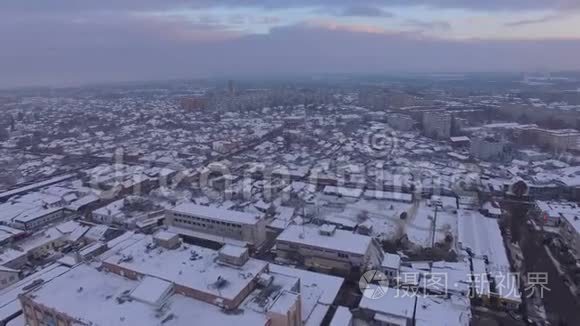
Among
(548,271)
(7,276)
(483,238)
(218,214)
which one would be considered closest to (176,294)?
(218,214)

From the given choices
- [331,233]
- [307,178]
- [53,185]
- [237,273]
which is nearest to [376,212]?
[331,233]

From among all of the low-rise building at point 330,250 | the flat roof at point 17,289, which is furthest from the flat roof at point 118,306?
the low-rise building at point 330,250

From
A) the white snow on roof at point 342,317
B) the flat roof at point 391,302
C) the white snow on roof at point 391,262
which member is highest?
the white snow on roof at point 391,262

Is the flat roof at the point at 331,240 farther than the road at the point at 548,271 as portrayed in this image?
Yes

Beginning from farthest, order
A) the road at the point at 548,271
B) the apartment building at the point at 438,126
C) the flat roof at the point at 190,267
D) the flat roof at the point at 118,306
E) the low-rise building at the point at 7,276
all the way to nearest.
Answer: the apartment building at the point at 438,126 → the low-rise building at the point at 7,276 → the road at the point at 548,271 → the flat roof at the point at 190,267 → the flat roof at the point at 118,306

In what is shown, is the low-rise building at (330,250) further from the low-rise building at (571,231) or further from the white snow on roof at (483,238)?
the low-rise building at (571,231)

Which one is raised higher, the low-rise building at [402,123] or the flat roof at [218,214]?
the low-rise building at [402,123]

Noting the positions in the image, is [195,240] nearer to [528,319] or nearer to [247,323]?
[247,323]
